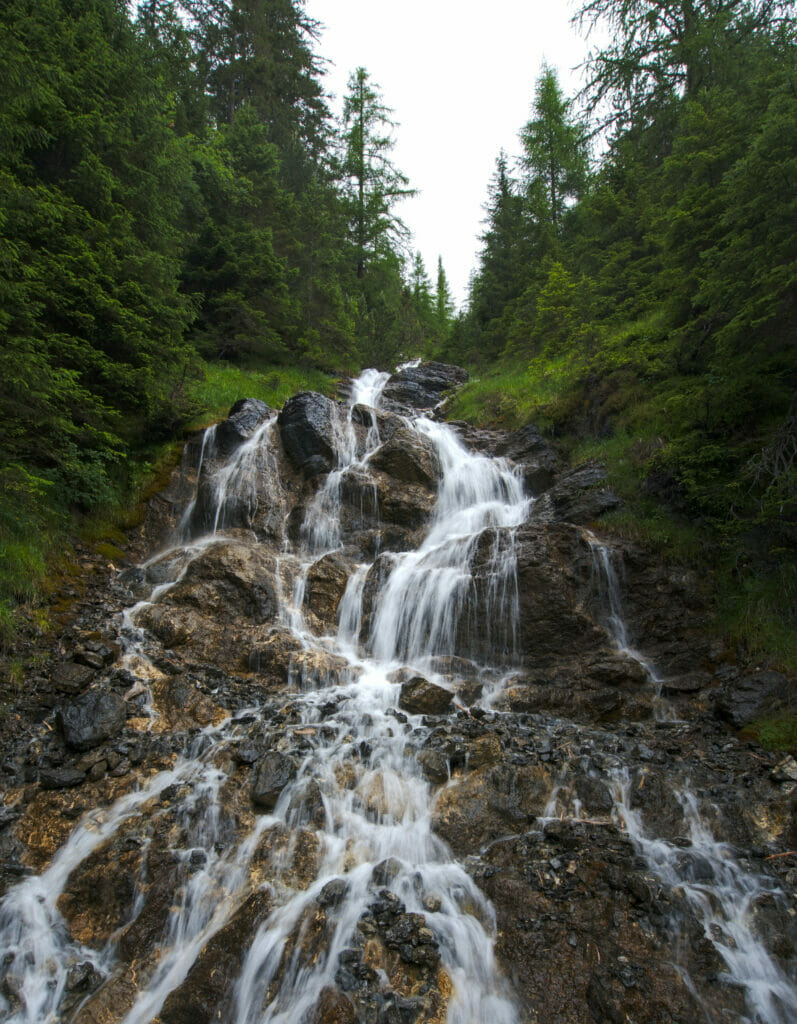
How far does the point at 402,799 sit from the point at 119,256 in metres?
10.5

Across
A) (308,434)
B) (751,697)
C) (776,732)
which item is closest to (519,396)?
(308,434)

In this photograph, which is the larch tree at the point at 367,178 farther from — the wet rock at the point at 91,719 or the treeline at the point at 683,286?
the wet rock at the point at 91,719

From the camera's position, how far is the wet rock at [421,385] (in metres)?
20.1

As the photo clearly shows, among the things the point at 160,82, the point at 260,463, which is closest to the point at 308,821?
the point at 260,463

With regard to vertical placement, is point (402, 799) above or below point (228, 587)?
below

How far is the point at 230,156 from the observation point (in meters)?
18.5

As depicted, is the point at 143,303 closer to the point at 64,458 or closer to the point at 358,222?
the point at 64,458

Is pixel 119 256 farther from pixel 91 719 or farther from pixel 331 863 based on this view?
pixel 331 863

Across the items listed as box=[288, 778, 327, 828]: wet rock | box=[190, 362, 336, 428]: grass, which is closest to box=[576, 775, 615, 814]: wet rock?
box=[288, 778, 327, 828]: wet rock

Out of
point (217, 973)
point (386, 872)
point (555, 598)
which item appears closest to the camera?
point (217, 973)

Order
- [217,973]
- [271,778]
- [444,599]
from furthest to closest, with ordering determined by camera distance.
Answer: [444,599] → [271,778] → [217,973]

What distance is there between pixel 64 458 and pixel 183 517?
3.27 m

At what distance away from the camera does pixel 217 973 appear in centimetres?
367

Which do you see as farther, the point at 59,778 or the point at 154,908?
the point at 59,778
